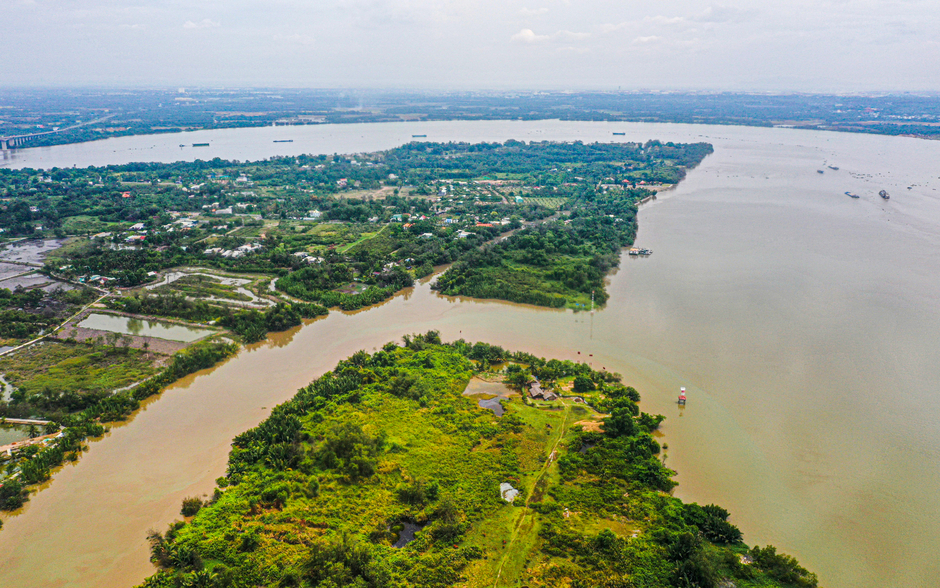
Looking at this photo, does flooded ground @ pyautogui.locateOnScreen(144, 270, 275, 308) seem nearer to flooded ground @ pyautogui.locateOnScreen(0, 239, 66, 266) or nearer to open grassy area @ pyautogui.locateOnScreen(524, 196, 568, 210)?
flooded ground @ pyautogui.locateOnScreen(0, 239, 66, 266)

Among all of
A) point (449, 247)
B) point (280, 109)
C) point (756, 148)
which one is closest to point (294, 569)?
point (449, 247)

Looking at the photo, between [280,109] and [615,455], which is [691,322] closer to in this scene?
[615,455]

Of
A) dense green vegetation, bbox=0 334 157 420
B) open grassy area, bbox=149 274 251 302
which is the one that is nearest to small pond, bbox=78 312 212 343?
dense green vegetation, bbox=0 334 157 420

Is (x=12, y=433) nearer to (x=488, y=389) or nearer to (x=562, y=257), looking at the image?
(x=488, y=389)

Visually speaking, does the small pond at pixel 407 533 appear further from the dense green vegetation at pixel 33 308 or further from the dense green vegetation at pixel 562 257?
the dense green vegetation at pixel 33 308

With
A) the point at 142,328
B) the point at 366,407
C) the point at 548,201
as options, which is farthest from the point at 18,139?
the point at 366,407
